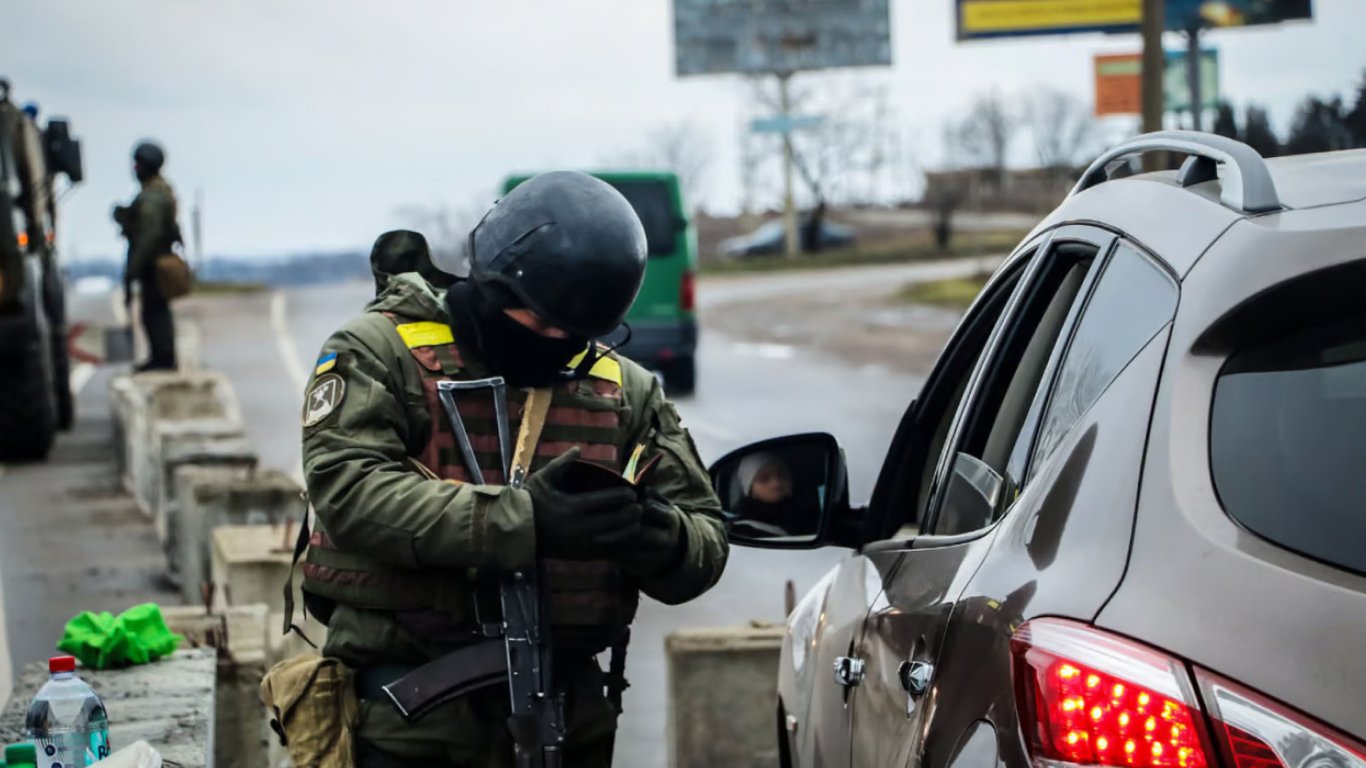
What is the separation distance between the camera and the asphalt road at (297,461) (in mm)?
9352

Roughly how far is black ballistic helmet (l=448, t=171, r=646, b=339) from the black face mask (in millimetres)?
33

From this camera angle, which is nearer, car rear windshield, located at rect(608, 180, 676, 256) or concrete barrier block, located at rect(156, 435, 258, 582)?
concrete barrier block, located at rect(156, 435, 258, 582)

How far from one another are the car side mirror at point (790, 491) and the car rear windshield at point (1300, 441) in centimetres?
139

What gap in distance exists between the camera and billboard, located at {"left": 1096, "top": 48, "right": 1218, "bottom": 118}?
116 ft

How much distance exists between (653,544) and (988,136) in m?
88.5

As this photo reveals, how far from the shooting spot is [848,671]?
323cm

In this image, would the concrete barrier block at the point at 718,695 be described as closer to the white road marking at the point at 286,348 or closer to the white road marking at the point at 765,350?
the white road marking at the point at 286,348

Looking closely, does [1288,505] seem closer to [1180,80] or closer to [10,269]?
[10,269]

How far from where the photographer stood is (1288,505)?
2105 mm

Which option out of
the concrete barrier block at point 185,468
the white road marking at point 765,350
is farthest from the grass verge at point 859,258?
the concrete barrier block at point 185,468

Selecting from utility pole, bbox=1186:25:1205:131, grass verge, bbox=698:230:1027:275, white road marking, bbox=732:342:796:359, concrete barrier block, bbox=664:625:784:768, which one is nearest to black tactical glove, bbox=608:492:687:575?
concrete barrier block, bbox=664:625:784:768

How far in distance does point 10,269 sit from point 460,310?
1175cm

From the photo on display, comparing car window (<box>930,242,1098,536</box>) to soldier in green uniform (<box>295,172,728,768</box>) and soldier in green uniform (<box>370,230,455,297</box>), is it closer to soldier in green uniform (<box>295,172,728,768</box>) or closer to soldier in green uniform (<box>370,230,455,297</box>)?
soldier in green uniform (<box>295,172,728,768</box>)

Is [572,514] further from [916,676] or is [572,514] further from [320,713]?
[916,676]
